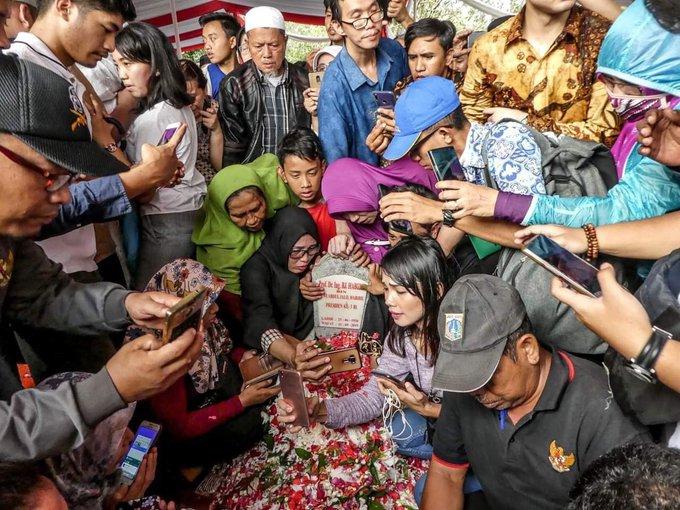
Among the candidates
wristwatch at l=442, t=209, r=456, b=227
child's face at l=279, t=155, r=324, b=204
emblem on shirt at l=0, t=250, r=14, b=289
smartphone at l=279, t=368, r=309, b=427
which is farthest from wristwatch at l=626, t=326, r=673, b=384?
child's face at l=279, t=155, r=324, b=204

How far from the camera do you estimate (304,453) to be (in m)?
2.91

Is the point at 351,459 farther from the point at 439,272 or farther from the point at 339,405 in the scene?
the point at 439,272

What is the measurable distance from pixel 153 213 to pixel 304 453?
191 cm

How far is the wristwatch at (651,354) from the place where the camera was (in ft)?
4.34

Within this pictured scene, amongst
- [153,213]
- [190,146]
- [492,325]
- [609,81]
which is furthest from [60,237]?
[609,81]

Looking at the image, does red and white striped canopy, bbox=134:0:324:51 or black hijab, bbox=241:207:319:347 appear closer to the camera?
black hijab, bbox=241:207:319:347

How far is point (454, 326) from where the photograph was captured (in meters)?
1.89

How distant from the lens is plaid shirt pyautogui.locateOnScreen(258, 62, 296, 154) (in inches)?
173

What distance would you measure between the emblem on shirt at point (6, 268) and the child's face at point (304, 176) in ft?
6.74

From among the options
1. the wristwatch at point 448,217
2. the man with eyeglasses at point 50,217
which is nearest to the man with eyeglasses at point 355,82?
the wristwatch at point 448,217

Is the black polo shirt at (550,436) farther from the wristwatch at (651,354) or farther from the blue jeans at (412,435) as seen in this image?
the blue jeans at (412,435)

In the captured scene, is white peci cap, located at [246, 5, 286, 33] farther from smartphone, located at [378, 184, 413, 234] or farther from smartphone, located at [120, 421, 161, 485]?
smartphone, located at [120, 421, 161, 485]

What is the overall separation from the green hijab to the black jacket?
2.23ft

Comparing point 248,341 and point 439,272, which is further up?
point 439,272
